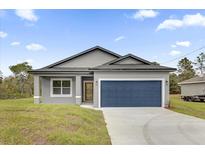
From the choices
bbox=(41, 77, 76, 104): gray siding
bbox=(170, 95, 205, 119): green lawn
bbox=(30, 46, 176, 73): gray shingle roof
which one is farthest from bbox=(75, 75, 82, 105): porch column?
bbox=(170, 95, 205, 119): green lawn

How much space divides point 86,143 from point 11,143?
216cm

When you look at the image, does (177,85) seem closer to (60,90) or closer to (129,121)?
(60,90)

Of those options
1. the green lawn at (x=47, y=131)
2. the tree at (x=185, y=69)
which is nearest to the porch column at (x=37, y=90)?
the green lawn at (x=47, y=131)

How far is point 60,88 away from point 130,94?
6011mm

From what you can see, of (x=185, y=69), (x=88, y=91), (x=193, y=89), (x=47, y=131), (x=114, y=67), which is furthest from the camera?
(x=185, y=69)

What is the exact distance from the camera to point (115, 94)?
729 inches

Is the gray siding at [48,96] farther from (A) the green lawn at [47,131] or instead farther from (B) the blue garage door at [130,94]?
(A) the green lawn at [47,131]

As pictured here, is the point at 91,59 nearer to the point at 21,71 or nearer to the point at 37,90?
the point at 37,90

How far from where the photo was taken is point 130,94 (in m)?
18.6

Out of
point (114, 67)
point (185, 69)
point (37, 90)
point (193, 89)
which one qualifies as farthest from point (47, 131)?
point (185, 69)

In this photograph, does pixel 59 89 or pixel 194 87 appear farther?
pixel 194 87

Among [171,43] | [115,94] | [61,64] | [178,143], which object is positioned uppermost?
[171,43]

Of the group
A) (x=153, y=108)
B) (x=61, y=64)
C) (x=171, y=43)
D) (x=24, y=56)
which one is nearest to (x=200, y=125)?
(x=153, y=108)

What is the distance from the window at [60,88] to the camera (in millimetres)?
21406
